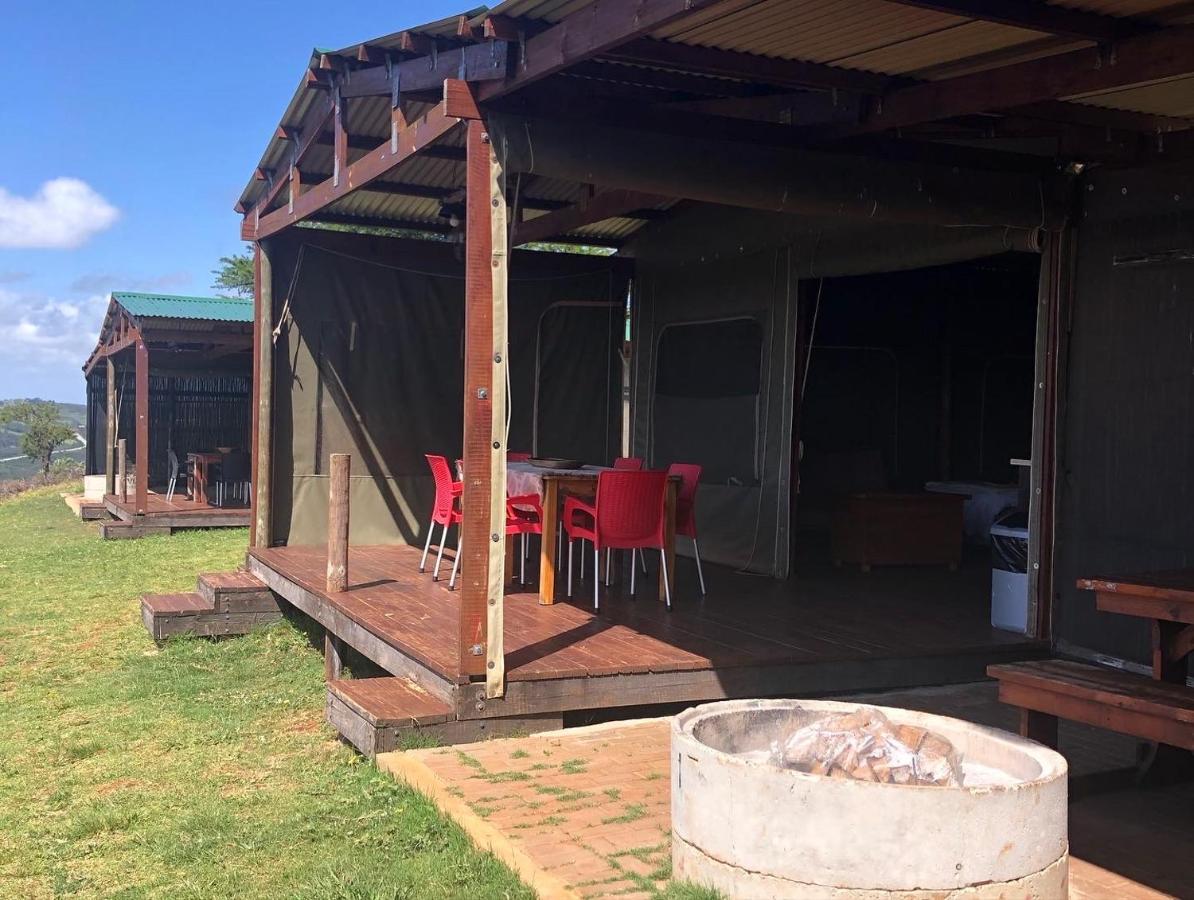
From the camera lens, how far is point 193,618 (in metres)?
7.59

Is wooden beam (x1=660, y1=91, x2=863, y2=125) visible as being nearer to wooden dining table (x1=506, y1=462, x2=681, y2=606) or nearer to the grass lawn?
wooden dining table (x1=506, y1=462, x2=681, y2=606)

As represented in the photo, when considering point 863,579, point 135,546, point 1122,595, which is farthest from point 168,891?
point 135,546

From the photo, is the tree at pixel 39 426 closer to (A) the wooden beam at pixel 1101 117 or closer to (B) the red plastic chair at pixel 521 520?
(B) the red plastic chair at pixel 521 520

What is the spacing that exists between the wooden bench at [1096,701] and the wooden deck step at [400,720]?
185 centimetres

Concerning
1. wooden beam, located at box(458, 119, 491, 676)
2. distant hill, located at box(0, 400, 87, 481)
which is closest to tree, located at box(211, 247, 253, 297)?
distant hill, located at box(0, 400, 87, 481)

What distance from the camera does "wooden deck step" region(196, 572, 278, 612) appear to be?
770cm

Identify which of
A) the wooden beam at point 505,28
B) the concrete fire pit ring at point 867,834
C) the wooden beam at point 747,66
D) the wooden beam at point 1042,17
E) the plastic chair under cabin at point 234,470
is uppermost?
the wooden beam at point 505,28

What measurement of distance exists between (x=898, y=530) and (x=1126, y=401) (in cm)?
281

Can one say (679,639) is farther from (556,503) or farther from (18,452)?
(18,452)

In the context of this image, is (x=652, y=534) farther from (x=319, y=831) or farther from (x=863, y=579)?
(x=319, y=831)

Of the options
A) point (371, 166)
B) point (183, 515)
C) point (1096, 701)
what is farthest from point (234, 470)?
point (1096, 701)

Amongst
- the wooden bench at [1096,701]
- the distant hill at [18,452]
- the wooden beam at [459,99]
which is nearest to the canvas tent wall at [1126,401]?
the wooden bench at [1096,701]

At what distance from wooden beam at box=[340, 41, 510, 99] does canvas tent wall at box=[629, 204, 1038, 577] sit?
2792mm

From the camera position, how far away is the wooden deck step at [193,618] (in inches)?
293
